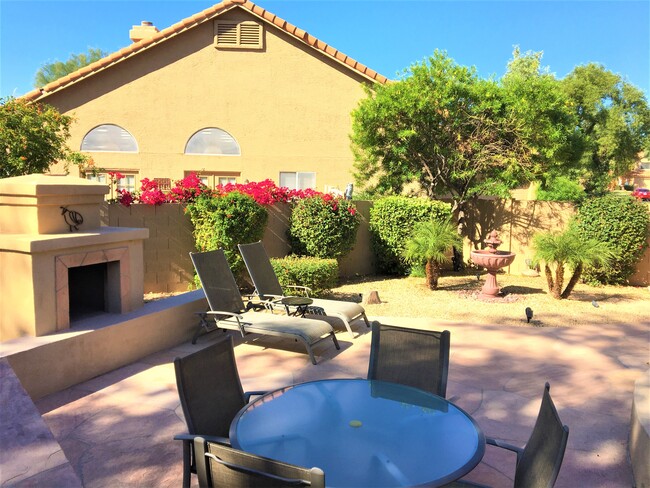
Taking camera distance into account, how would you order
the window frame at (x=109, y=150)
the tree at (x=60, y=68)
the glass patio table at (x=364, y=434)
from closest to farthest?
the glass patio table at (x=364, y=434)
the window frame at (x=109, y=150)
the tree at (x=60, y=68)

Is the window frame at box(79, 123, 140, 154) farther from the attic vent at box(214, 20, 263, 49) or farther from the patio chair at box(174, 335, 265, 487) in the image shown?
the patio chair at box(174, 335, 265, 487)

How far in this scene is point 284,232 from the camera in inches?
415

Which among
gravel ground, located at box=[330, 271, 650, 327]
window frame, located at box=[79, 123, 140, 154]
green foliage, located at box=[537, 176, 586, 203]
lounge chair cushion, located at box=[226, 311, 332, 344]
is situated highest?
window frame, located at box=[79, 123, 140, 154]

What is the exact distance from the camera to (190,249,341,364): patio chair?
5824mm

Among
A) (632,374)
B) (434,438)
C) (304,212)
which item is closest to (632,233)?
(632,374)

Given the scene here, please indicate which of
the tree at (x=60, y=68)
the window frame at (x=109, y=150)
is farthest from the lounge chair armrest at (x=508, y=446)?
the tree at (x=60, y=68)

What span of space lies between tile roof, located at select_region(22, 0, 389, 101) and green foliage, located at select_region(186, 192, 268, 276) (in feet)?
24.5

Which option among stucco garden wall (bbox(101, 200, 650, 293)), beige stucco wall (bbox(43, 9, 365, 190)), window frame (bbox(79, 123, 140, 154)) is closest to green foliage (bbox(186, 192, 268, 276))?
stucco garden wall (bbox(101, 200, 650, 293))

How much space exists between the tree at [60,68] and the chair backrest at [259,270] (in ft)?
125

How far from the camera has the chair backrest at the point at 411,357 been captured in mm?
3598

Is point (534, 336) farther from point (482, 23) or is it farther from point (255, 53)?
point (255, 53)

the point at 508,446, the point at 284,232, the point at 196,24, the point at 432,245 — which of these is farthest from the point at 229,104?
the point at 508,446

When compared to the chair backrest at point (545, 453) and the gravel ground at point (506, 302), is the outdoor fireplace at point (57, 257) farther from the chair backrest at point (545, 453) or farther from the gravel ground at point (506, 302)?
the chair backrest at point (545, 453)

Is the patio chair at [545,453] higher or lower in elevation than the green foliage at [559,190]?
lower
